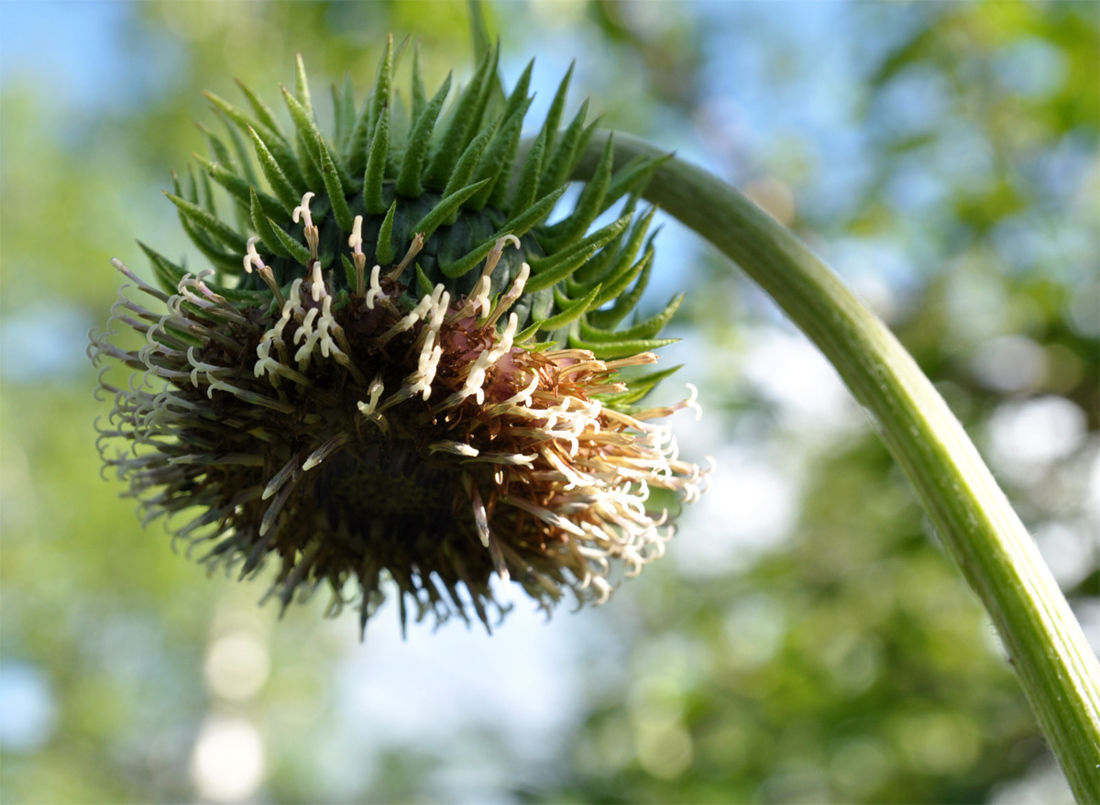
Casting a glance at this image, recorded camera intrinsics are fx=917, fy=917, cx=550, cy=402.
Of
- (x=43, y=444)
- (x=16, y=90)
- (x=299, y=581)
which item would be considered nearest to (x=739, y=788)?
(x=299, y=581)

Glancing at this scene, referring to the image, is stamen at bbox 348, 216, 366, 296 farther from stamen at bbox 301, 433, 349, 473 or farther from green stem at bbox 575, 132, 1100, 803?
green stem at bbox 575, 132, 1100, 803

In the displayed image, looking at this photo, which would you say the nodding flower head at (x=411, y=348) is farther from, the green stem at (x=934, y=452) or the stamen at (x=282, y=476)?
the green stem at (x=934, y=452)

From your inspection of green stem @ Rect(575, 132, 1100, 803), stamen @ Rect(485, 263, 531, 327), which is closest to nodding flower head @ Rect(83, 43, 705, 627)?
stamen @ Rect(485, 263, 531, 327)

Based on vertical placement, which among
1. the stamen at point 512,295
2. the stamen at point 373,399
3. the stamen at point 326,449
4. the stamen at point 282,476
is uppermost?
the stamen at point 512,295

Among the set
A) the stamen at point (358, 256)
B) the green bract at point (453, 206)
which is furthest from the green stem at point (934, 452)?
the stamen at point (358, 256)

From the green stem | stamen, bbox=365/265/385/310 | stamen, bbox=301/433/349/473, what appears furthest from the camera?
stamen, bbox=301/433/349/473
